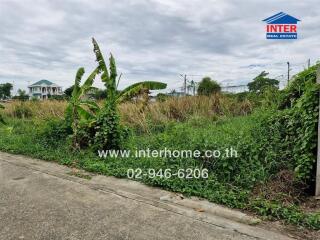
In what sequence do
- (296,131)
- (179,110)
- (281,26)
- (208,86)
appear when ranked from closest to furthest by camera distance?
(296,131)
(281,26)
(179,110)
(208,86)

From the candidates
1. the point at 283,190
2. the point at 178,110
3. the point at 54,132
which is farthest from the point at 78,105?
the point at 178,110

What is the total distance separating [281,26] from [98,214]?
5110 millimetres

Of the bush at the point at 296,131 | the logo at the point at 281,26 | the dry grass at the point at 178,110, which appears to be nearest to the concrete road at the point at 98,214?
the bush at the point at 296,131

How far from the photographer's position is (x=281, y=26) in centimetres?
608

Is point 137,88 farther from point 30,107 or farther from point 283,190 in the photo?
point 30,107

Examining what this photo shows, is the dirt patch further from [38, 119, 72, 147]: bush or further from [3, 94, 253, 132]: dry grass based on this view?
[3, 94, 253, 132]: dry grass

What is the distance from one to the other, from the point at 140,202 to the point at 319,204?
91.4 inches

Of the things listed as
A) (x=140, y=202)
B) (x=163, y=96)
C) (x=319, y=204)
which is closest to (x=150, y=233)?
(x=140, y=202)

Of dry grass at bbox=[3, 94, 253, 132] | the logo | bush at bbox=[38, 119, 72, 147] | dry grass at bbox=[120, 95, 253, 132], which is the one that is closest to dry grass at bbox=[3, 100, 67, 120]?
dry grass at bbox=[3, 94, 253, 132]

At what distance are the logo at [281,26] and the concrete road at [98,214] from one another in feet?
12.7

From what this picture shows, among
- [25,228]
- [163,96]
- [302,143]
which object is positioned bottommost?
[25,228]

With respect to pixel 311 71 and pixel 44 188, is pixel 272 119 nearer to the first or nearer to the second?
pixel 311 71

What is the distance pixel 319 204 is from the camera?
3.70 m

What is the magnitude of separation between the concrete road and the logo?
12.7 feet
